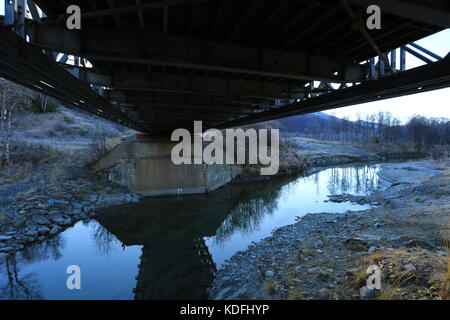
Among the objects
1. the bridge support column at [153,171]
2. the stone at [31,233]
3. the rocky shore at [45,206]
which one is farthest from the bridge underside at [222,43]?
the bridge support column at [153,171]

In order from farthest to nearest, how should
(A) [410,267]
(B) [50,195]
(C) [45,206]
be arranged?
(B) [50,195], (C) [45,206], (A) [410,267]

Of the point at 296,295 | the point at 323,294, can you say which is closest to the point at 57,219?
the point at 296,295

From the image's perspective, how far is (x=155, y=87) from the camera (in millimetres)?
7285

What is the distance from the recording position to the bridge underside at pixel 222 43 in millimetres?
3861

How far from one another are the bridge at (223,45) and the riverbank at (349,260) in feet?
12.7

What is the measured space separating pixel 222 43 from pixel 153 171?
47.2ft

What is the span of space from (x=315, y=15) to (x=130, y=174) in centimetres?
1642

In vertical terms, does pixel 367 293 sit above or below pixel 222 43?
below

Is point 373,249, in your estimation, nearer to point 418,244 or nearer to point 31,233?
point 418,244

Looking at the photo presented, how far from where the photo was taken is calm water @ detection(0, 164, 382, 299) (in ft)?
21.9

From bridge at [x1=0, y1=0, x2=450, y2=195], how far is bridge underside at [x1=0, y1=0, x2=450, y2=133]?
0.02 metres

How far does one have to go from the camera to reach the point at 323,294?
4293 mm

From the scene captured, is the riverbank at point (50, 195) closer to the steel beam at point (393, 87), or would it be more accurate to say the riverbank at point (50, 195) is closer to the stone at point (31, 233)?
the stone at point (31, 233)
